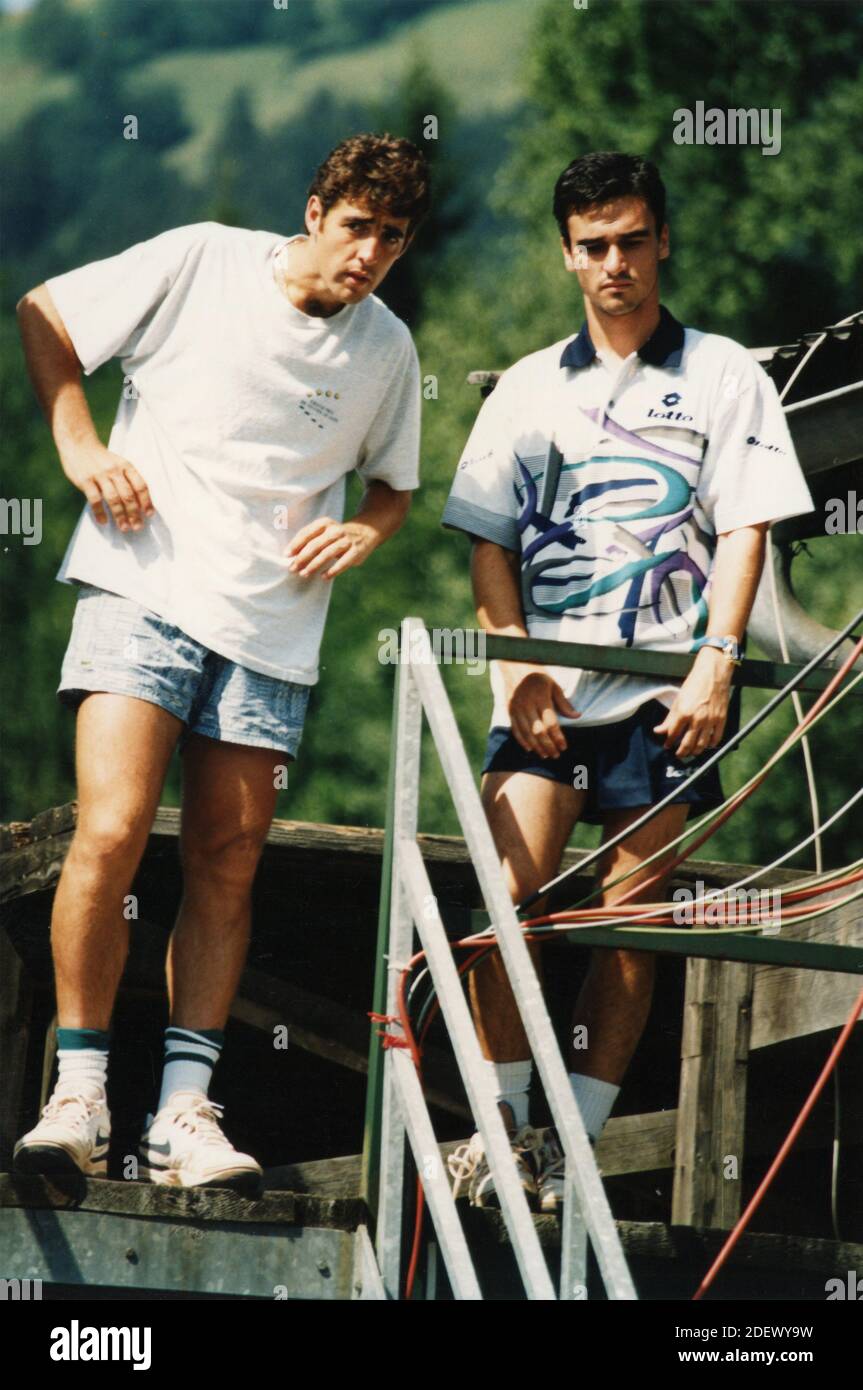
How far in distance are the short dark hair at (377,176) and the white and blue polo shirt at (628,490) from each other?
1.87 feet

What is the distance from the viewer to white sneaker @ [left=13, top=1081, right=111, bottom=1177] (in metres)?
3.27

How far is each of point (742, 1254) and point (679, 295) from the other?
17.5m

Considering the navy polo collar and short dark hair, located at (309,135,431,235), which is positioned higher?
short dark hair, located at (309,135,431,235)

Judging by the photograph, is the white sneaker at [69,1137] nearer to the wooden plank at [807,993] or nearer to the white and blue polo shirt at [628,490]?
the white and blue polo shirt at [628,490]

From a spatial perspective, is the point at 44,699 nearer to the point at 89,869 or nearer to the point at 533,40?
the point at 533,40

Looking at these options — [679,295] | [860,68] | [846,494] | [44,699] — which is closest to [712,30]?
[860,68]

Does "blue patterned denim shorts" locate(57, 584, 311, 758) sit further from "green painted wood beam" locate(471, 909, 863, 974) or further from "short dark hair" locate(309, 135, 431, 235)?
"short dark hair" locate(309, 135, 431, 235)

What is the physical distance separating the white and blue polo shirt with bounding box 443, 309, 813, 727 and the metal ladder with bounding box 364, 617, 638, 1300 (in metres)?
0.38

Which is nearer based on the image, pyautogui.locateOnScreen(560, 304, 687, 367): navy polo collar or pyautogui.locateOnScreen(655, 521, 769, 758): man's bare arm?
pyautogui.locateOnScreen(655, 521, 769, 758): man's bare arm

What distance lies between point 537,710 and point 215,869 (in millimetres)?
711

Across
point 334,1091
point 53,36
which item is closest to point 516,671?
point 334,1091

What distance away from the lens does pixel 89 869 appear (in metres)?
3.43
